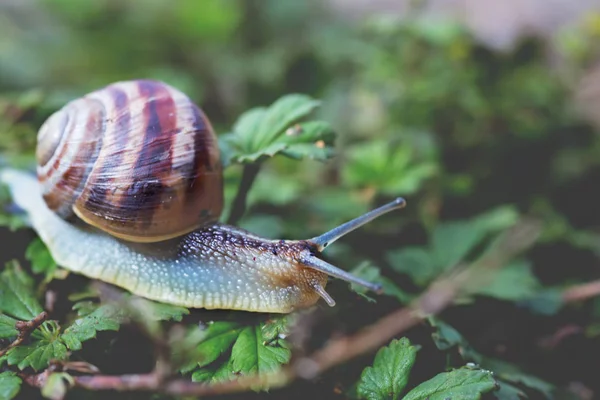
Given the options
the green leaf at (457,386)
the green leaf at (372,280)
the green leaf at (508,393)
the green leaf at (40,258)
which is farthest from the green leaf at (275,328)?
the green leaf at (40,258)

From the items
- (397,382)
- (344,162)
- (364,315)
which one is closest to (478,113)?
(344,162)

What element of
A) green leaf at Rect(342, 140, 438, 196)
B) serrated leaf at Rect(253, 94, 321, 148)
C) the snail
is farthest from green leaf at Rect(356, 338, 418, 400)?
green leaf at Rect(342, 140, 438, 196)

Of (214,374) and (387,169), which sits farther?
(387,169)

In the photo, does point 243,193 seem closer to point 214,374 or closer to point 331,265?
point 331,265

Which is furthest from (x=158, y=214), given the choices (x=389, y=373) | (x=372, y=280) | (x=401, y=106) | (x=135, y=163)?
(x=401, y=106)

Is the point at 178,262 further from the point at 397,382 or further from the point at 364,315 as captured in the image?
the point at 397,382

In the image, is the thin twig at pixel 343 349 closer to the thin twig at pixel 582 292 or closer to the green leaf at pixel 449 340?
the green leaf at pixel 449 340
